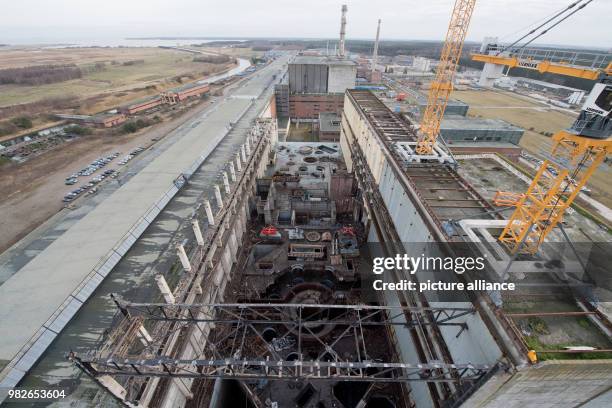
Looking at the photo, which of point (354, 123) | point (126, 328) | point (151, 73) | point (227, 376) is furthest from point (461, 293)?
point (151, 73)

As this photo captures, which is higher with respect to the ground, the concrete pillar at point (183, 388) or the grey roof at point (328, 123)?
the grey roof at point (328, 123)

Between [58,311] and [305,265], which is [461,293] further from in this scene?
[58,311]

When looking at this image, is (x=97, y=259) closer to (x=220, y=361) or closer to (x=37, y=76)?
(x=220, y=361)

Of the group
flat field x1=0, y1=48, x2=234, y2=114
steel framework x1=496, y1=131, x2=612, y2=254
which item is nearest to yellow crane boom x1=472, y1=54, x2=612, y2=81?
steel framework x1=496, y1=131, x2=612, y2=254

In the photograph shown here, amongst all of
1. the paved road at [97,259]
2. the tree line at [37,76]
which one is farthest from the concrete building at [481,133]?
the tree line at [37,76]

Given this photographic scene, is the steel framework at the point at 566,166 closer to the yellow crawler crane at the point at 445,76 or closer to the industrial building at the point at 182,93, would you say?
the yellow crawler crane at the point at 445,76

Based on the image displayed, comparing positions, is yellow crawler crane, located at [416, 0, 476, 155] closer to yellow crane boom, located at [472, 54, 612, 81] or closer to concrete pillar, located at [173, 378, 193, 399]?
yellow crane boom, located at [472, 54, 612, 81]
